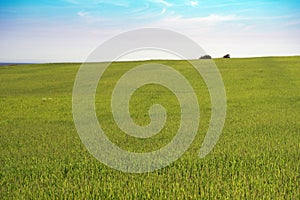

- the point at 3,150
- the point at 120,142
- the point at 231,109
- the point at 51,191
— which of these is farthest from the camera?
the point at 231,109

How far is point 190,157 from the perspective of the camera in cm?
957

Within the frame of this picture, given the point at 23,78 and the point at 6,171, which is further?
the point at 23,78

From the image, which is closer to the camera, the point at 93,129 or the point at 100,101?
the point at 93,129

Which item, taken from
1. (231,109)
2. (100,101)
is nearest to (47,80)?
(100,101)

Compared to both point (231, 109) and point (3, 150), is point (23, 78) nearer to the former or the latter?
point (231, 109)

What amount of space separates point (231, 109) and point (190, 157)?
11.4 meters

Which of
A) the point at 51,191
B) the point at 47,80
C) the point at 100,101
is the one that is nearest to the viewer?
the point at 51,191

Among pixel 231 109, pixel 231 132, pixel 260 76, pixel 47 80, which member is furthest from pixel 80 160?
pixel 47 80

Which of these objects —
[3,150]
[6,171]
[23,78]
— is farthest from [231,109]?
[23,78]

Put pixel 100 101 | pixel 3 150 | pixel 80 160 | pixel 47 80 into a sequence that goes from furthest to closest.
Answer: pixel 47 80, pixel 100 101, pixel 3 150, pixel 80 160

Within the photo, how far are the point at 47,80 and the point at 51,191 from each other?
35.3 metres

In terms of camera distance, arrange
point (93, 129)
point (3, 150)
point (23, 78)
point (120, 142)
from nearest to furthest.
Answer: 1. point (3, 150)
2. point (120, 142)
3. point (93, 129)
4. point (23, 78)

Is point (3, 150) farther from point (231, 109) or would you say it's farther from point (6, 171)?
point (231, 109)

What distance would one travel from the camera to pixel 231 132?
43.5 ft
